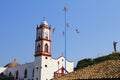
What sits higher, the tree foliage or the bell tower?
the bell tower

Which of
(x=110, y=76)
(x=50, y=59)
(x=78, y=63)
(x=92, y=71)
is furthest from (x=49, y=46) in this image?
(x=110, y=76)

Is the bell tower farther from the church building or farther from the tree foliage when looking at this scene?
the tree foliage

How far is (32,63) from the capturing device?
50812mm

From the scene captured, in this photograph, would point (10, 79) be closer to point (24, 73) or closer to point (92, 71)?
point (24, 73)

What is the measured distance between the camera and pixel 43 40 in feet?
160

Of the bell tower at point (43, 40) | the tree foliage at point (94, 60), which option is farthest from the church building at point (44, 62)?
the tree foliage at point (94, 60)

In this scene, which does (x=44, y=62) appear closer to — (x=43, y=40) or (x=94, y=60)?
(x=43, y=40)

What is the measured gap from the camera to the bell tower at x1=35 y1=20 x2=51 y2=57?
48.8 metres

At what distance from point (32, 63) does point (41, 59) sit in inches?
143

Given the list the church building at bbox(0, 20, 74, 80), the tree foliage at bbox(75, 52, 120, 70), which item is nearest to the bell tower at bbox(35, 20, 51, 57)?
the church building at bbox(0, 20, 74, 80)

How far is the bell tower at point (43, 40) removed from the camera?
160 feet

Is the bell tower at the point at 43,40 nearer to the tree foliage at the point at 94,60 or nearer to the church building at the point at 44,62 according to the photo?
the church building at the point at 44,62

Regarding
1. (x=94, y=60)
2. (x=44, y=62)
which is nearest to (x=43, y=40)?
(x=44, y=62)

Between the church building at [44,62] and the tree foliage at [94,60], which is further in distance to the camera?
the church building at [44,62]
